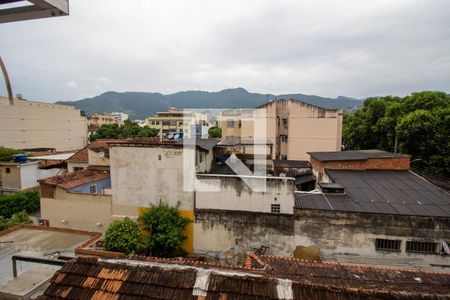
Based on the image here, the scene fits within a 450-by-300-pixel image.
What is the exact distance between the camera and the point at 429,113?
68.1ft

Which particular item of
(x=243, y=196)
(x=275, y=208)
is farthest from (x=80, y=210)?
(x=275, y=208)

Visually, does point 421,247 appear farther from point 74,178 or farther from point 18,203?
point 18,203

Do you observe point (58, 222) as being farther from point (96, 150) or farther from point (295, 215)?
point (295, 215)

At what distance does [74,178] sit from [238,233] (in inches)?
406

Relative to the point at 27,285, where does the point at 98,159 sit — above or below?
above

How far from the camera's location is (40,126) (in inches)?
1764

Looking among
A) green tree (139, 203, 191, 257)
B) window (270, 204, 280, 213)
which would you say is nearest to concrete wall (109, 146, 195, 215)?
green tree (139, 203, 191, 257)

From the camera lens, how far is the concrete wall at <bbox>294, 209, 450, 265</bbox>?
9984mm

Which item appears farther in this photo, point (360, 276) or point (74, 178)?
point (74, 178)

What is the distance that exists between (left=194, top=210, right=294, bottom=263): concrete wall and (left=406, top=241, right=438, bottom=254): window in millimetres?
4833

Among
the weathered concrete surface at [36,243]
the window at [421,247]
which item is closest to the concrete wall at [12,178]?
the weathered concrete surface at [36,243]

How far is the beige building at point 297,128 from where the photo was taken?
2516cm

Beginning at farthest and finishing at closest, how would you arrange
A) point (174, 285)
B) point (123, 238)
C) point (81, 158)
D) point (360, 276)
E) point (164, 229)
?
point (81, 158) < point (164, 229) < point (123, 238) < point (360, 276) < point (174, 285)

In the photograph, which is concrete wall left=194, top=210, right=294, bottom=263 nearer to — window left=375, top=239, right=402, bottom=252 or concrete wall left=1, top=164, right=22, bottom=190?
window left=375, top=239, right=402, bottom=252
